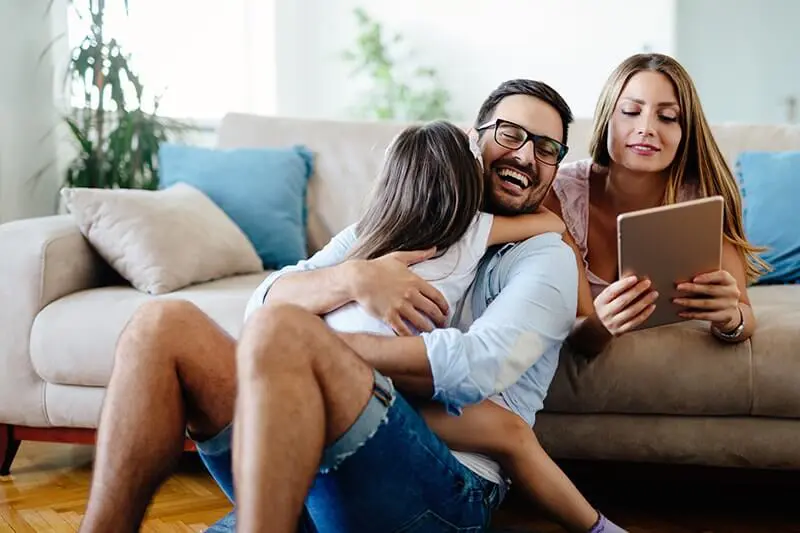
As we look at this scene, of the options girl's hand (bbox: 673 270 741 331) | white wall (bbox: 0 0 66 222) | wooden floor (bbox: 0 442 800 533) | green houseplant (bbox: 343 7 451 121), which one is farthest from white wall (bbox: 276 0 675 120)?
girl's hand (bbox: 673 270 741 331)

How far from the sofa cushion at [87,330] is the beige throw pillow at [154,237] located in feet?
0.44

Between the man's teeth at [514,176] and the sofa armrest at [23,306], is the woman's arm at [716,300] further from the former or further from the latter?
the sofa armrest at [23,306]

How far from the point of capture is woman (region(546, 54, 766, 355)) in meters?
1.98

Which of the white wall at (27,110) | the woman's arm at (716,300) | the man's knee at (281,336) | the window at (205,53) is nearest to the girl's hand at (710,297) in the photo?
the woman's arm at (716,300)

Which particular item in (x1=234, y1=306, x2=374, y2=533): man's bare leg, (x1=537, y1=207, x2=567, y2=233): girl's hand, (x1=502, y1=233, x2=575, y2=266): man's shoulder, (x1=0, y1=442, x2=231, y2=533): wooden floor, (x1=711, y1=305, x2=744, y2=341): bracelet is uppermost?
(x1=537, y1=207, x2=567, y2=233): girl's hand

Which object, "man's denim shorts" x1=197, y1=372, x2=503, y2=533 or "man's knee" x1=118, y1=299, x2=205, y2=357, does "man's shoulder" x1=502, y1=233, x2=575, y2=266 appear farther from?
"man's knee" x1=118, y1=299, x2=205, y2=357

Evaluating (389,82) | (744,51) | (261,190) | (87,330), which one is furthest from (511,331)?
(744,51)

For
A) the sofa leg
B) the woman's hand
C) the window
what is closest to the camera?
the woman's hand

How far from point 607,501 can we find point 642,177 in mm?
739

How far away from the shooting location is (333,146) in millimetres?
2975

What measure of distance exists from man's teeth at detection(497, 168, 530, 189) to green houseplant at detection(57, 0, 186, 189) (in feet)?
7.71

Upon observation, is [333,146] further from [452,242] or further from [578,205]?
[452,242]

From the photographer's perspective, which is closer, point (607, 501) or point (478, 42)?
point (607, 501)

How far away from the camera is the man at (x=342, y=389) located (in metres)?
1.29
